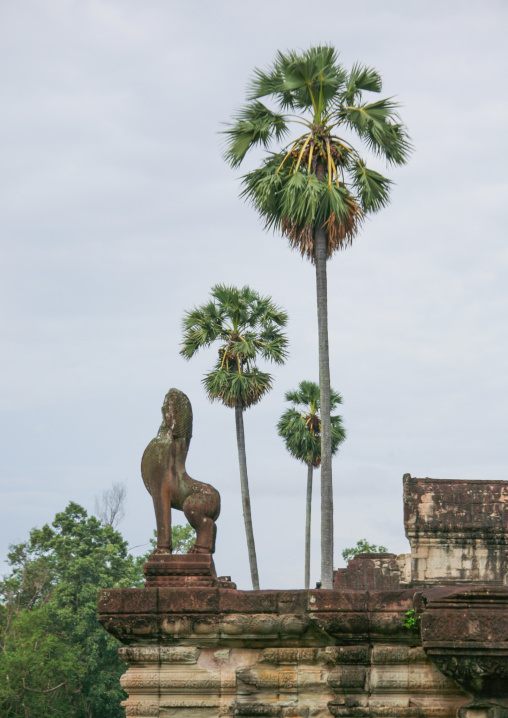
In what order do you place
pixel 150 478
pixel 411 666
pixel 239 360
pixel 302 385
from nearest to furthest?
pixel 411 666 → pixel 150 478 → pixel 239 360 → pixel 302 385

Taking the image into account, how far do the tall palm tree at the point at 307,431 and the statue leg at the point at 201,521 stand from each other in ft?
104

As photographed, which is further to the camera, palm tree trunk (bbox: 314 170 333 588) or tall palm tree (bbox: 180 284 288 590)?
tall palm tree (bbox: 180 284 288 590)

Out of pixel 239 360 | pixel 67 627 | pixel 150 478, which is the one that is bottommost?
pixel 67 627

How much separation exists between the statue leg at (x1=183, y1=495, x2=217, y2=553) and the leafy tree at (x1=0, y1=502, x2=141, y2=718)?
118 feet

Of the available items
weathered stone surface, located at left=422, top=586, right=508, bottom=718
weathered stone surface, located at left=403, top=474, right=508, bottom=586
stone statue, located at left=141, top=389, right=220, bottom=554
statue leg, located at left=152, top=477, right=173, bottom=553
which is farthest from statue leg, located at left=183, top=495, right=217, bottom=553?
weathered stone surface, located at left=403, top=474, right=508, bottom=586

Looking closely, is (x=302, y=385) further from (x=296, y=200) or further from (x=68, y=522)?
(x=296, y=200)

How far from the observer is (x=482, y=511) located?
18844mm

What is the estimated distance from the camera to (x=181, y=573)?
8078mm

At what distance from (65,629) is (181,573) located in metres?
39.1

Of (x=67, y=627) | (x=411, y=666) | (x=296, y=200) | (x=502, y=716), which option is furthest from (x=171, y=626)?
(x=67, y=627)

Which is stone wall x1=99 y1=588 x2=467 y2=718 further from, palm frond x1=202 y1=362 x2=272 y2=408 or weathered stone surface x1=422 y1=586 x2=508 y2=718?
palm frond x1=202 y1=362 x2=272 y2=408

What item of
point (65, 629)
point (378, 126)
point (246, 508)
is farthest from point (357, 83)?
point (65, 629)

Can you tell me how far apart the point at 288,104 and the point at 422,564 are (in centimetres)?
990

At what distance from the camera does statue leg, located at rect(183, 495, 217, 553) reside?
8328 mm
